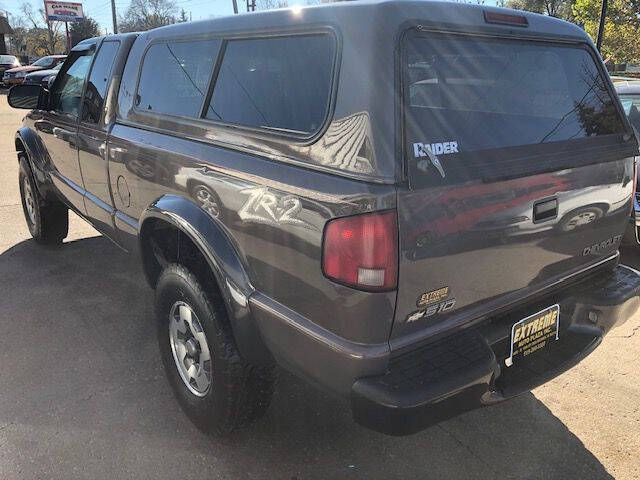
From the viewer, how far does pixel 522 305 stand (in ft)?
7.45

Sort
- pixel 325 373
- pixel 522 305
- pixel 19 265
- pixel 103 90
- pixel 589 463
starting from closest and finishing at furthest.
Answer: pixel 325 373 → pixel 522 305 → pixel 589 463 → pixel 103 90 → pixel 19 265

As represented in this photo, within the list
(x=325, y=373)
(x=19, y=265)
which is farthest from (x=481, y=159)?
(x=19, y=265)

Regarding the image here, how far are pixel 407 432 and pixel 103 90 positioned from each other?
2844mm

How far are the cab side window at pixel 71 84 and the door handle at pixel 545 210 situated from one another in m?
3.13

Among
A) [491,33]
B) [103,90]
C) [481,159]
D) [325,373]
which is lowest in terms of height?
[325,373]

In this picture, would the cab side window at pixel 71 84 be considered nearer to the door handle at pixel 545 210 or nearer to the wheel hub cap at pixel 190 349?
the wheel hub cap at pixel 190 349

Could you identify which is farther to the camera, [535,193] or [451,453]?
[451,453]

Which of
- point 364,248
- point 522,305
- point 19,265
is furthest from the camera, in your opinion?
point 19,265

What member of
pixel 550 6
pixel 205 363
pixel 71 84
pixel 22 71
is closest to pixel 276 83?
pixel 205 363

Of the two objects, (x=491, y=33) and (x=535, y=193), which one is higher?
(x=491, y=33)

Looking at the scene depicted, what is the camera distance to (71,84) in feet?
13.4

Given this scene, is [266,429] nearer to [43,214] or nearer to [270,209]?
[270,209]

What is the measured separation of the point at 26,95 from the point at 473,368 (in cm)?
442

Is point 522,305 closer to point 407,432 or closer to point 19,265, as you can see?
point 407,432
